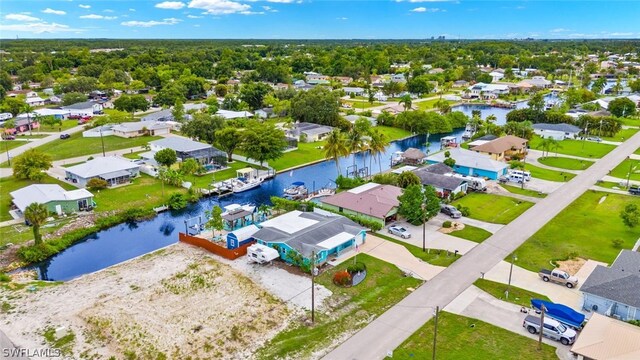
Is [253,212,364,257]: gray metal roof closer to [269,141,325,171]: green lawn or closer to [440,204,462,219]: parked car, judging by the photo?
[440,204,462,219]: parked car

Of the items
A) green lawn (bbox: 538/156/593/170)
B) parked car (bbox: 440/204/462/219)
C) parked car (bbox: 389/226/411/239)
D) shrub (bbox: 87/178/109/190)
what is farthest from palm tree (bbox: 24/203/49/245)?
green lawn (bbox: 538/156/593/170)

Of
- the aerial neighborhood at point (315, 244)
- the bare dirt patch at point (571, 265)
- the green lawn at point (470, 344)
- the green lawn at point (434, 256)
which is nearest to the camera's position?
the green lawn at point (470, 344)

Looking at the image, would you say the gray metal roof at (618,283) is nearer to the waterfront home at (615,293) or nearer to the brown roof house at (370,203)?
the waterfront home at (615,293)

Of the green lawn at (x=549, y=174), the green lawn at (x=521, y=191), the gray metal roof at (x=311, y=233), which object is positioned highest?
the gray metal roof at (x=311, y=233)

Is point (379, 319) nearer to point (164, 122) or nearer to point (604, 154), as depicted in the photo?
point (604, 154)

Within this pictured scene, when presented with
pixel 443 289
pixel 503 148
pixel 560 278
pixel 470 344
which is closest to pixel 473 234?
pixel 560 278

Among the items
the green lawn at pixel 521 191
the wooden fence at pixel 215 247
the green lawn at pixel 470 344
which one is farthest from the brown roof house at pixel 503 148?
the green lawn at pixel 470 344

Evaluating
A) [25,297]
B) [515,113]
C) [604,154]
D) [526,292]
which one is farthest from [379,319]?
[515,113]
